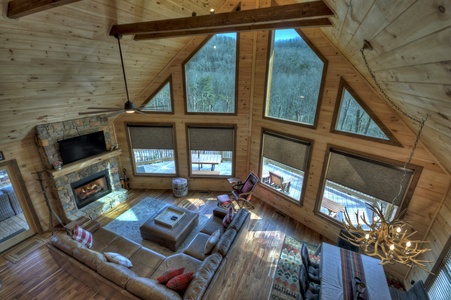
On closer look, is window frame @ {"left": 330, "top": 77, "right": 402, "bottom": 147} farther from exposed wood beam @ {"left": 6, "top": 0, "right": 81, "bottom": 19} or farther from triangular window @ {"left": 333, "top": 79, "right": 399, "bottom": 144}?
exposed wood beam @ {"left": 6, "top": 0, "right": 81, "bottom": 19}

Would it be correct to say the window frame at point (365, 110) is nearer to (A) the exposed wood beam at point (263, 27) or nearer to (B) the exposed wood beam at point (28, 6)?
(A) the exposed wood beam at point (263, 27)

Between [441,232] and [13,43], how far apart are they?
21.9 feet

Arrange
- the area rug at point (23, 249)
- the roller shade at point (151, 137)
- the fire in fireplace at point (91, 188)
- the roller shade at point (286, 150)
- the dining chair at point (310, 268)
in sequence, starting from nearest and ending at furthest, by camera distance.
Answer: the dining chair at point (310, 268), the area rug at point (23, 249), the roller shade at point (286, 150), the fire in fireplace at point (91, 188), the roller shade at point (151, 137)

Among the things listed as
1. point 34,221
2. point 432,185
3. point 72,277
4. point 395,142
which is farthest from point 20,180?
point 432,185

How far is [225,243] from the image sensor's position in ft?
11.3

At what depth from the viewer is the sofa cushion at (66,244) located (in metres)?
3.28

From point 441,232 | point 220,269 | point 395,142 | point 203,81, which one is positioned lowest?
point 220,269

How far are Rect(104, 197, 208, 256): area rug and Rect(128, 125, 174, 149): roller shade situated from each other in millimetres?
1683

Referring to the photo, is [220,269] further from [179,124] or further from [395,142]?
[179,124]

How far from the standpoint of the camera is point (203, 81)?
571cm

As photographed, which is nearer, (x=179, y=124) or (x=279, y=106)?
(x=279, y=106)

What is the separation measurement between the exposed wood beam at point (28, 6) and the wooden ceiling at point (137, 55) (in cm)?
8

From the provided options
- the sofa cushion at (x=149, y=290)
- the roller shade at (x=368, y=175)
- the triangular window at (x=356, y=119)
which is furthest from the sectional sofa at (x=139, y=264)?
the triangular window at (x=356, y=119)

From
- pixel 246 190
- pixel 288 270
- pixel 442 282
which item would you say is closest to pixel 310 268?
pixel 288 270
